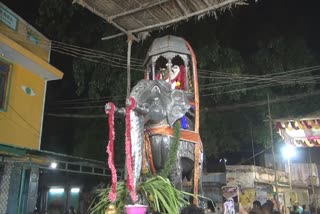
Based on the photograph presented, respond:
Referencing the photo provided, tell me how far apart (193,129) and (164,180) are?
1.73 meters

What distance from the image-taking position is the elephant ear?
5043 millimetres

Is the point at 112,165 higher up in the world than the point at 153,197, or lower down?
higher up

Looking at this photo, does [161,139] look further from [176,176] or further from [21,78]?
[21,78]

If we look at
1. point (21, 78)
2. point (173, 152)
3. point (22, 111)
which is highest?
point (21, 78)

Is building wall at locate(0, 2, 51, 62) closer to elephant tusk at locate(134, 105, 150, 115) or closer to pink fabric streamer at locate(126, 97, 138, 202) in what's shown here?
Result: elephant tusk at locate(134, 105, 150, 115)

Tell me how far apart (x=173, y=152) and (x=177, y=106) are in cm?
83

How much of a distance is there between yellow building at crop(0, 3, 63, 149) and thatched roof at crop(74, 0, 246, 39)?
16.7 feet

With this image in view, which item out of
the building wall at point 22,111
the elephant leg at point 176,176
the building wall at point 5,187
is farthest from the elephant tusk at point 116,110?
the building wall at point 5,187

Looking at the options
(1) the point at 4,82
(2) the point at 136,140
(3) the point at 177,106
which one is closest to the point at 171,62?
(3) the point at 177,106

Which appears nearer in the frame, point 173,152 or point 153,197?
point 153,197

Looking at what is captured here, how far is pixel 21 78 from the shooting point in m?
11.0

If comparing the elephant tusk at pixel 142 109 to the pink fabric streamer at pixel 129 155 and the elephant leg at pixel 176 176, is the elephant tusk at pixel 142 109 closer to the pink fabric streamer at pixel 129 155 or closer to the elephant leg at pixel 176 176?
the pink fabric streamer at pixel 129 155

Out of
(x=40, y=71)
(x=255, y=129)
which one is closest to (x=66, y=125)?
(x=40, y=71)

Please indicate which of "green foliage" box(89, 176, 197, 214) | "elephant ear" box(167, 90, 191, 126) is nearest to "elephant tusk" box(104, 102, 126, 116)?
"green foliage" box(89, 176, 197, 214)
